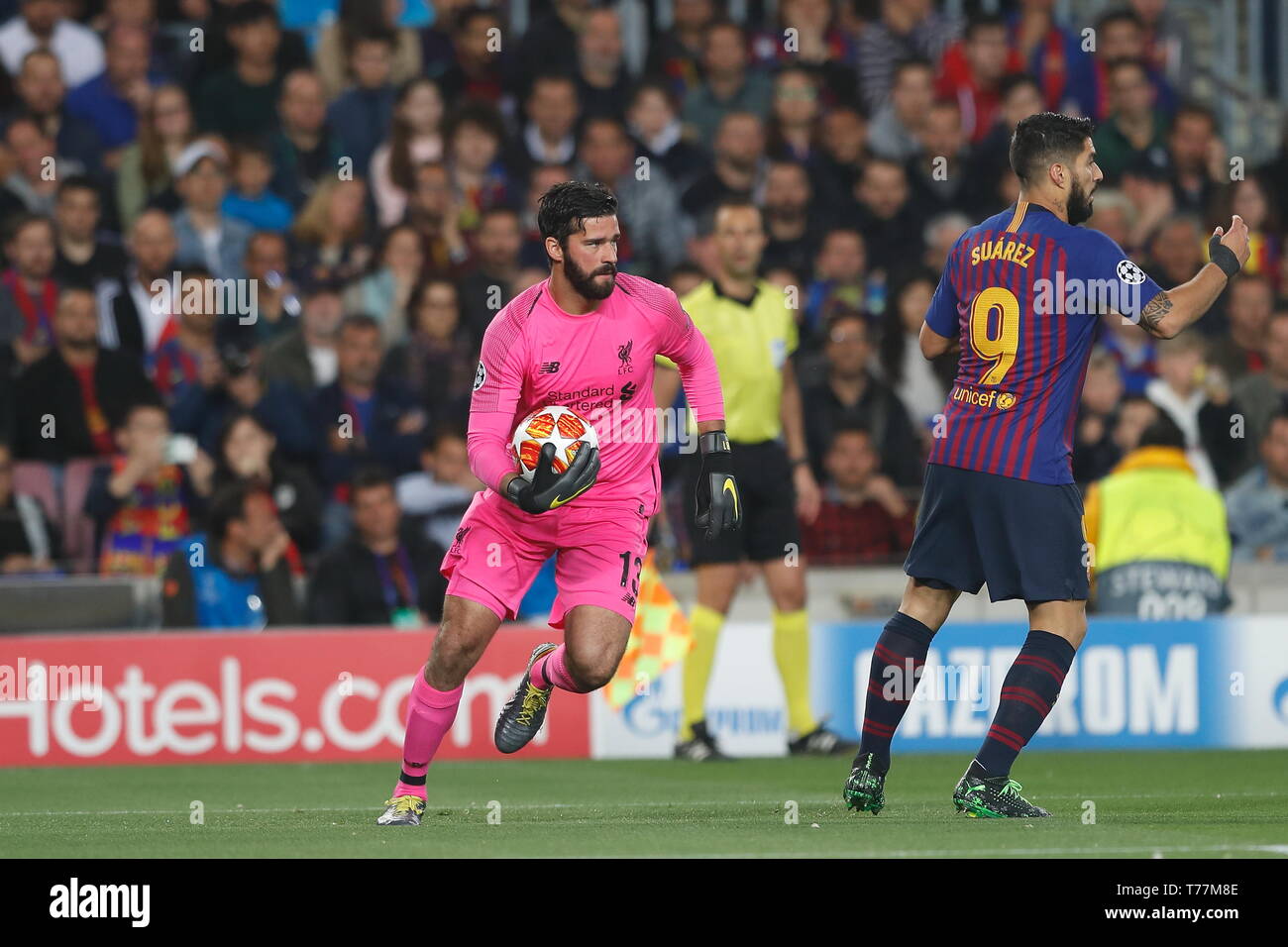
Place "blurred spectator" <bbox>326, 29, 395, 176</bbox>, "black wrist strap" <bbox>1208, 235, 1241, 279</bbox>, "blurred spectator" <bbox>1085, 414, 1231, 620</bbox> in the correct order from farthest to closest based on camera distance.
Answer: "blurred spectator" <bbox>326, 29, 395, 176</bbox>, "blurred spectator" <bbox>1085, 414, 1231, 620</bbox>, "black wrist strap" <bbox>1208, 235, 1241, 279</bbox>

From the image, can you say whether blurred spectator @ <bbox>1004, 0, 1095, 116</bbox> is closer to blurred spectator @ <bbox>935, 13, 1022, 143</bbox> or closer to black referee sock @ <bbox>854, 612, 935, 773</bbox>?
blurred spectator @ <bbox>935, 13, 1022, 143</bbox>

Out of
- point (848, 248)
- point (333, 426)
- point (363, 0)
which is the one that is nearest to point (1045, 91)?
point (848, 248)

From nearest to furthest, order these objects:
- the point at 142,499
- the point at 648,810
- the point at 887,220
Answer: the point at 648,810 < the point at 142,499 < the point at 887,220

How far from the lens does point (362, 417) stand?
43.4 feet

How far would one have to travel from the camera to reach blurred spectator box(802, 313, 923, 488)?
13.2 meters

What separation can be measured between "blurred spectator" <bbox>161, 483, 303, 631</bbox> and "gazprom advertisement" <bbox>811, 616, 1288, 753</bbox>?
10.2 ft

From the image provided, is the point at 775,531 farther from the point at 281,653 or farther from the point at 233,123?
the point at 233,123

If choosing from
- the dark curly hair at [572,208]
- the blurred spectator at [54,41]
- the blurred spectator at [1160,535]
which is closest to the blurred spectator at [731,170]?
the blurred spectator at [1160,535]

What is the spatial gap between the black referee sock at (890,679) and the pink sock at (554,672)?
1.05 m

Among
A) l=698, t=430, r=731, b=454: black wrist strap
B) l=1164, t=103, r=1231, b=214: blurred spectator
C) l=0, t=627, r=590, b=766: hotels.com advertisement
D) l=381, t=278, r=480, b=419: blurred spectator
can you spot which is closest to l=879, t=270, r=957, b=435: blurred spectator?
l=1164, t=103, r=1231, b=214: blurred spectator

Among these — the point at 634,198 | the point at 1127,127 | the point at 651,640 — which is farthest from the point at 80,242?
the point at 1127,127

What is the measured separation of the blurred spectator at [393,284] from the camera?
13.9m

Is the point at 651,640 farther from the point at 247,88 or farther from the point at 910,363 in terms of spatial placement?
the point at 247,88

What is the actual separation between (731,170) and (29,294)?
4630 mm
